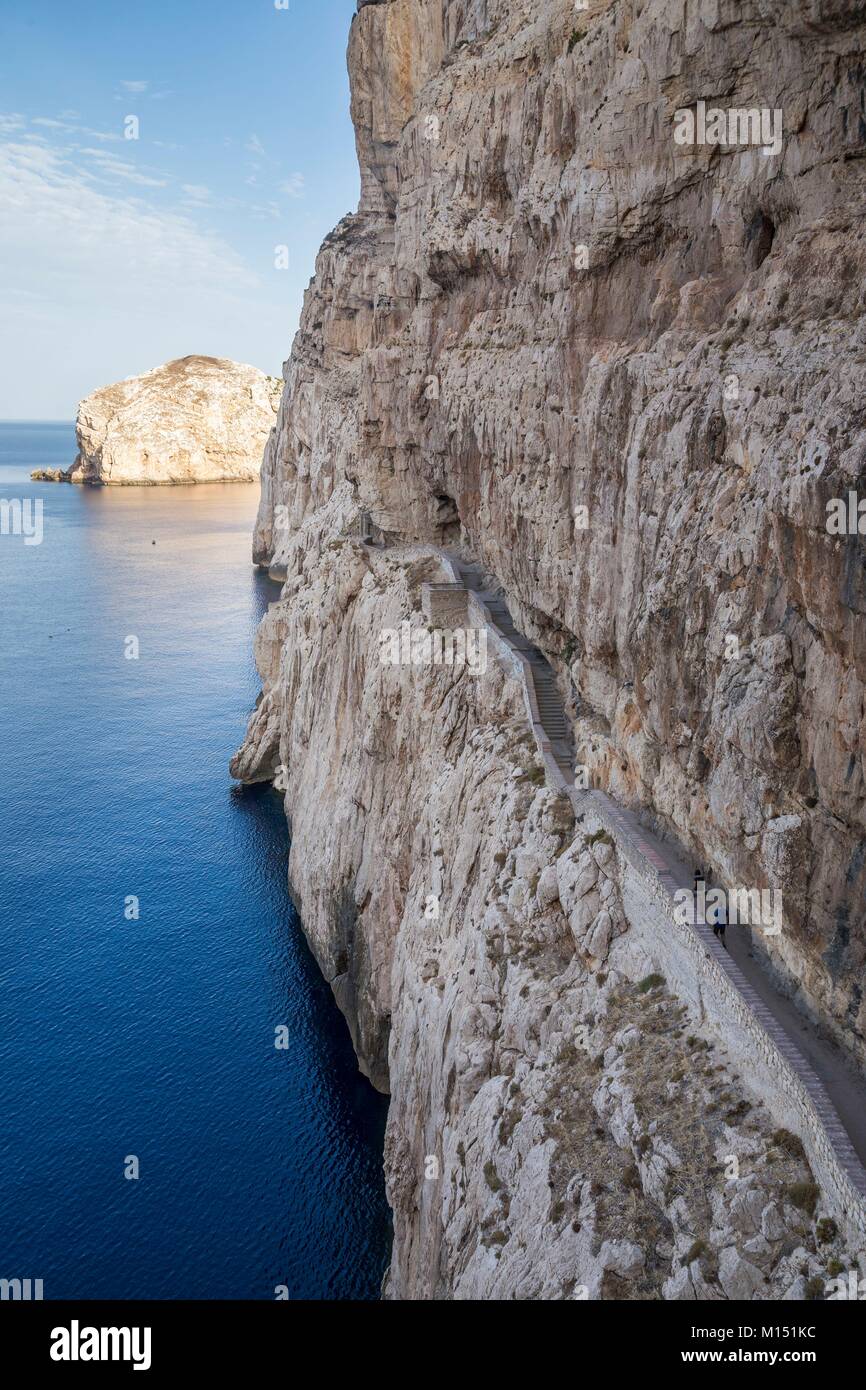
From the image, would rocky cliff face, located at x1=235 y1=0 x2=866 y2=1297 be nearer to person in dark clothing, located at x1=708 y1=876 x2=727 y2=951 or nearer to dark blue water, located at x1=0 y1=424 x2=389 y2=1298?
person in dark clothing, located at x1=708 y1=876 x2=727 y2=951

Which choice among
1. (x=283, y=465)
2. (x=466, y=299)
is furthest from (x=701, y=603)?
→ (x=283, y=465)

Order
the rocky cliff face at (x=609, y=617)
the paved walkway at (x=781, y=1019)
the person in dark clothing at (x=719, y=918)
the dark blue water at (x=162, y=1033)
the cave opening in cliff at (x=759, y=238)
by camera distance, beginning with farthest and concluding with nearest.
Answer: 1. the dark blue water at (x=162, y=1033)
2. the cave opening in cliff at (x=759, y=238)
3. the person in dark clothing at (x=719, y=918)
4. the rocky cliff face at (x=609, y=617)
5. the paved walkway at (x=781, y=1019)

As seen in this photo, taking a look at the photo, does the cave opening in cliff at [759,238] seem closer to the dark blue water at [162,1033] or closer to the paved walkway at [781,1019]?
the paved walkway at [781,1019]

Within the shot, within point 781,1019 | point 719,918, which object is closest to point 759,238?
point 719,918

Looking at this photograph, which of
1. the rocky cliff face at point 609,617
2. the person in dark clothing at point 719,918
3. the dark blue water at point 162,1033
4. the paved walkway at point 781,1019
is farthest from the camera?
the dark blue water at point 162,1033

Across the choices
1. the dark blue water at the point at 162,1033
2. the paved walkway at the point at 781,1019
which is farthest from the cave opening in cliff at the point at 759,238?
the dark blue water at the point at 162,1033

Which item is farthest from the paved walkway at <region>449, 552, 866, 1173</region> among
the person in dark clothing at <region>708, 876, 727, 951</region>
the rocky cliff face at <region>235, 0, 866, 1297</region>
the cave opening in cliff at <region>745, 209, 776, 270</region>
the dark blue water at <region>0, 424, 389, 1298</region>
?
the dark blue water at <region>0, 424, 389, 1298</region>

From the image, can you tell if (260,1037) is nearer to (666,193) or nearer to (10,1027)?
(10,1027)
